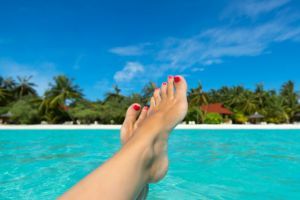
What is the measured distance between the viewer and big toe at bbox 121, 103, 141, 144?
69.7 inches

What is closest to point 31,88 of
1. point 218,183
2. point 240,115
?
point 240,115

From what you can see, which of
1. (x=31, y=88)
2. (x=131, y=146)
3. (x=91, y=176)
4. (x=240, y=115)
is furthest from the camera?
(x=31, y=88)

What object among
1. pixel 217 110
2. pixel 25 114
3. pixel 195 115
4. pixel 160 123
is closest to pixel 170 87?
pixel 160 123

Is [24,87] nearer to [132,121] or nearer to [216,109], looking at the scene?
[216,109]

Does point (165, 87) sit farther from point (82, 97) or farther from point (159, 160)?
point (82, 97)

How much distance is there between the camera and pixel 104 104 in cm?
2377

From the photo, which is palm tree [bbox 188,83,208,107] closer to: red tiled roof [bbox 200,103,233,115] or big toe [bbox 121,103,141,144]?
red tiled roof [bbox 200,103,233,115]

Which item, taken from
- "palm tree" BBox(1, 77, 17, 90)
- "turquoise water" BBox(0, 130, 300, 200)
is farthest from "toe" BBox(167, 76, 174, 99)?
"palm tree" BBox(1, 77, 17, 90)

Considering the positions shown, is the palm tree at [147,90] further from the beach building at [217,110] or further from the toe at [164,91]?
the toe at [164,91]

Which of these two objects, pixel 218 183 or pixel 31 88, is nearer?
pixel 218 183

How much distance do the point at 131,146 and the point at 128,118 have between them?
3.01 ft

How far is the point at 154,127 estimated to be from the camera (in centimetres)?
123

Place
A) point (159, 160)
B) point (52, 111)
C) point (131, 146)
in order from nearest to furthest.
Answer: point (131, 146)
point (159, 160)
point (52, 111)

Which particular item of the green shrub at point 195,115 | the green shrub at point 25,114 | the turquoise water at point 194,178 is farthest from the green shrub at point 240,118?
the turquoise water at point 194,178
